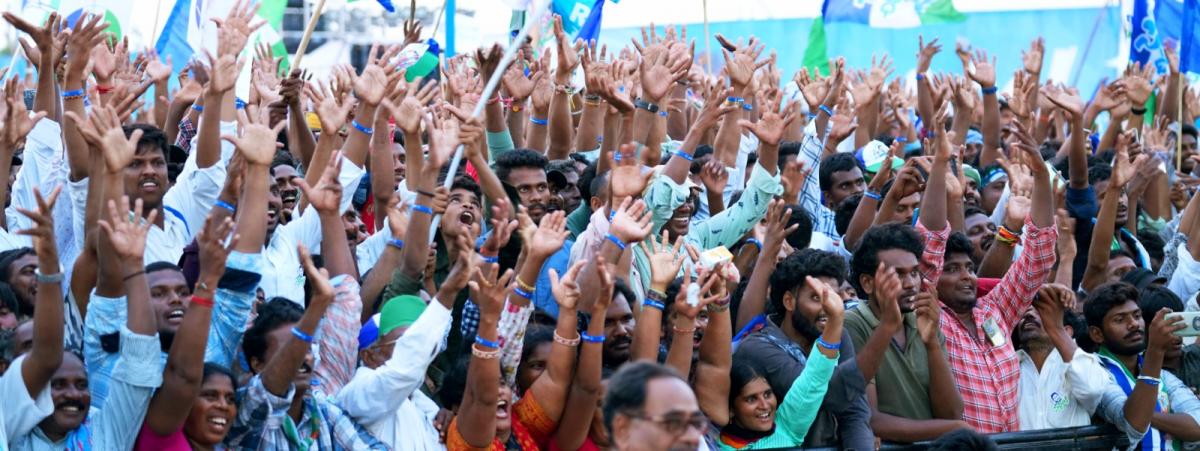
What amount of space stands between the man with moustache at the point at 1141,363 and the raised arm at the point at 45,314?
413cm

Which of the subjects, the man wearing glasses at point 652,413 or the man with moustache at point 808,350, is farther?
the man with moustache at point 808,350

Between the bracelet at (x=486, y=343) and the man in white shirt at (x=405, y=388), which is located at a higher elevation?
the bracelet at (x=486, y=343)

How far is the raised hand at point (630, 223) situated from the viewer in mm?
5438

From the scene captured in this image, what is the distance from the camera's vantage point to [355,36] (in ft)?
87.9

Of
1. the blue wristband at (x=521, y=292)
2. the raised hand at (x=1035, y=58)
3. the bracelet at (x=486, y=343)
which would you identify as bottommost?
the raised hand at (x=1035, y=58)

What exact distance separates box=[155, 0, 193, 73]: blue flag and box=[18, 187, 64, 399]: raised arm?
501 centimetres

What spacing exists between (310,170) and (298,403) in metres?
1.41

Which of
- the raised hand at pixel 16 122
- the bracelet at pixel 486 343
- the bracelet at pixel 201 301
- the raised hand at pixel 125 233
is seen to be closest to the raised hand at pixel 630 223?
the bracelet at pixel 486 343

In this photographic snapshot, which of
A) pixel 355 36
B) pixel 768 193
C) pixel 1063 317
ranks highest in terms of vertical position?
pixel 768 193

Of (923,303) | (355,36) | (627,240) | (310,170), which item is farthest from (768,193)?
(355,36)

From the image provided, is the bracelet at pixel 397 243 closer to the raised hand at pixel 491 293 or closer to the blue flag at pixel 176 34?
the raised hand at pixel 491 293

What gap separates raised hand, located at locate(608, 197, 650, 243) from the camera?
214 inches

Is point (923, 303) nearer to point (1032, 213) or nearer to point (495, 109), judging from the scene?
point (1032, 213)

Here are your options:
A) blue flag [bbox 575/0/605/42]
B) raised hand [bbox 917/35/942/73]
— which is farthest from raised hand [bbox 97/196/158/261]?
raised hand [bbox 917/35/942/73]
